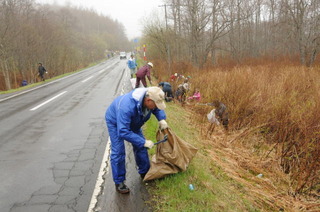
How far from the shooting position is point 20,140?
565 centimetres

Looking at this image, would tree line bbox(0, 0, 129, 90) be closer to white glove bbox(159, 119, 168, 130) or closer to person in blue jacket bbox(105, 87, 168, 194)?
person in blue jacket bbox(105, 87, 168, 194)

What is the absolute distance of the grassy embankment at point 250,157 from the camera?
3.38 metres

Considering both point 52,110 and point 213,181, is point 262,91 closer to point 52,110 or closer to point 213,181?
point 213,181

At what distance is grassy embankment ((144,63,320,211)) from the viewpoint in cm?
338

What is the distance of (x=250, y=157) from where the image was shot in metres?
5.39

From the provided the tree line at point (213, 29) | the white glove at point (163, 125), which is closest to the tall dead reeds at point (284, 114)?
the white glove at point (163, 125)

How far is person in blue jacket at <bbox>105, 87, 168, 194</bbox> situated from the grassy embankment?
0.53 m

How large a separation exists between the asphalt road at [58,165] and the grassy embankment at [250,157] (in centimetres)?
77

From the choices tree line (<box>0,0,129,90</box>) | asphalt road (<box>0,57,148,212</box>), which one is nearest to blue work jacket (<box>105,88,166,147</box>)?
asphalt road (<box>0,57,148,212</box>)

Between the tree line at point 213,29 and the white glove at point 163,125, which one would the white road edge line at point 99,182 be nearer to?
the white glove at point 163,125

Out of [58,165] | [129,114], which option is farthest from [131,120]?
[58,165]

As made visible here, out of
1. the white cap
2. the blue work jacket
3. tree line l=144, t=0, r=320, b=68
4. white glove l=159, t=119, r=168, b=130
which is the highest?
tree line l=144, t=0, r=320, b=68

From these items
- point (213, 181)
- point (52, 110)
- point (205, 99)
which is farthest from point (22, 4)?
point (213, 181)

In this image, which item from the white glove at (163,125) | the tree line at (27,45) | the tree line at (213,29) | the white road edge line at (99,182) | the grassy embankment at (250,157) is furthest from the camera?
the tree line at (27,45)
